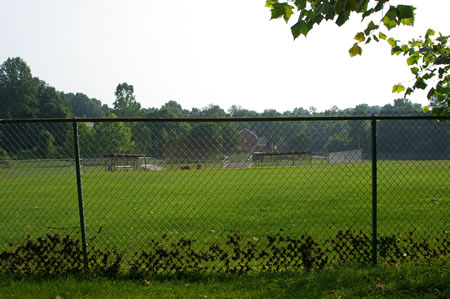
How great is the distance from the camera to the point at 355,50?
3355mm

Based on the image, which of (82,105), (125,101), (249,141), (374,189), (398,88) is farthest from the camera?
(82,105)

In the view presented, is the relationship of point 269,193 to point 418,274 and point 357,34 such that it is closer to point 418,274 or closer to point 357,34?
point 418,274

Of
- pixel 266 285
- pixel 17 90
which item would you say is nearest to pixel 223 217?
pixel 266 285

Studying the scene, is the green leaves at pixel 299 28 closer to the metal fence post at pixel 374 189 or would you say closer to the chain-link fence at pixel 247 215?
the chain-link fence at pixel 247 215

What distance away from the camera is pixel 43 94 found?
88.0 metres

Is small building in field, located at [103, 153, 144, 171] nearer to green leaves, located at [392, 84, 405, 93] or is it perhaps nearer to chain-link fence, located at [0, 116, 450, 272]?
chain-link fence, located at [0, 116, 450, 272]

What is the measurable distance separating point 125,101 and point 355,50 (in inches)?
3066

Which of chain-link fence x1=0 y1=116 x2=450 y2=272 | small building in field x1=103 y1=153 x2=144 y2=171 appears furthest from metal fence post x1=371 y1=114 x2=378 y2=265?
small building in field x1=103 y1=153 x2=144 y2=171

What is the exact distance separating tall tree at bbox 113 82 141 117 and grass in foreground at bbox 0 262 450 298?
2926 inches

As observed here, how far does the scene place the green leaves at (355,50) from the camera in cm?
333

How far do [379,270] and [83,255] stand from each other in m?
3.52

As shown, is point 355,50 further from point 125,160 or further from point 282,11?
point 125,160

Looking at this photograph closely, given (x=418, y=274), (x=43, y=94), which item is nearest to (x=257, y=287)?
(x=418, y=274)

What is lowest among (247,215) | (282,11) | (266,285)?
(247,215)
